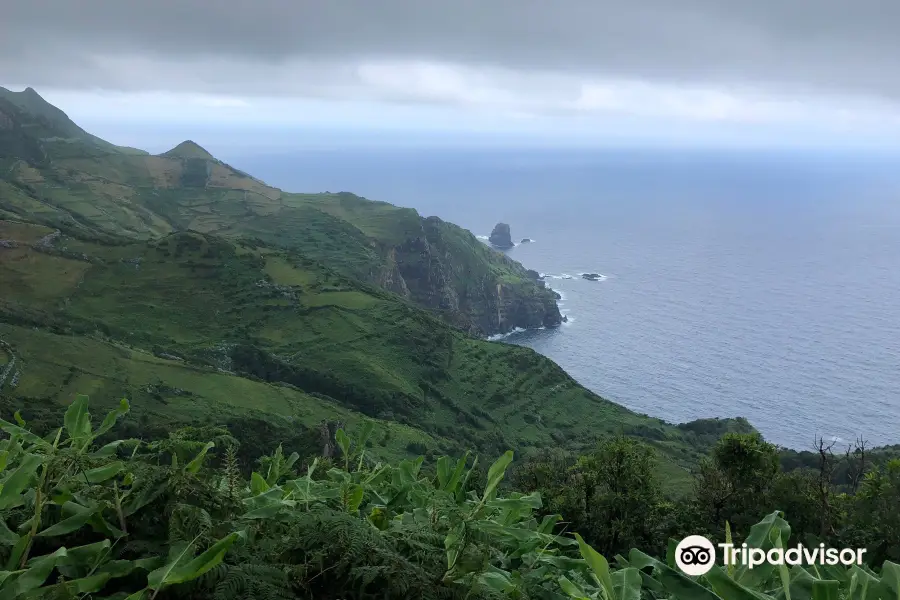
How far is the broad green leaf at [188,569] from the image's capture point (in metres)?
2.38

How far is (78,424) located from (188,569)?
56.4 inches

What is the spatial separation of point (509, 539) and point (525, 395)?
98.8 meters

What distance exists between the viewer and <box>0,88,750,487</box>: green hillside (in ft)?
228

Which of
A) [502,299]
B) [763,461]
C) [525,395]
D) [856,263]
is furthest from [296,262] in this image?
[856,263]

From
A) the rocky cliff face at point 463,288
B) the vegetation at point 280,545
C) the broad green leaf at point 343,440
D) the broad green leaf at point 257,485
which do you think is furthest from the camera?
the rocky cliff face at point 463,288

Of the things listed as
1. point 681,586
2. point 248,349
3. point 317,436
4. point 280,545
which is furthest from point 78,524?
point 248,349

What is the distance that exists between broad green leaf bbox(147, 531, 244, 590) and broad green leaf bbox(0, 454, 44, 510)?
2.61 ft

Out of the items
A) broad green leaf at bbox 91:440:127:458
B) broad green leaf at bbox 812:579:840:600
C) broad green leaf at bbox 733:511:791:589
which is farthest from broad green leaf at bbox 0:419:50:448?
broad green leaf at bbox 812:579:840:600

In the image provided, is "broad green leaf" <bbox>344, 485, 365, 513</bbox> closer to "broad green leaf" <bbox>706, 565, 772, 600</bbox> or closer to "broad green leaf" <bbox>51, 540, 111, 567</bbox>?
"broad green leaf" <bbox>51, 540, 111, 567</bbox>

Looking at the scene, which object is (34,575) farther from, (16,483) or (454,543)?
(454,543)

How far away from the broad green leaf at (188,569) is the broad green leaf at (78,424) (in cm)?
119

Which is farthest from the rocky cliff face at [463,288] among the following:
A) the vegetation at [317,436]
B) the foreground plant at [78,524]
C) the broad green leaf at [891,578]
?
the broad green leaf at [891,578]

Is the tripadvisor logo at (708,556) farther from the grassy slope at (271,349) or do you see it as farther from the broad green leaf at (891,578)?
the grassy slope at (271,349)

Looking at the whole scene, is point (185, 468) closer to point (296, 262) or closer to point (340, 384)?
point (340, 384)
